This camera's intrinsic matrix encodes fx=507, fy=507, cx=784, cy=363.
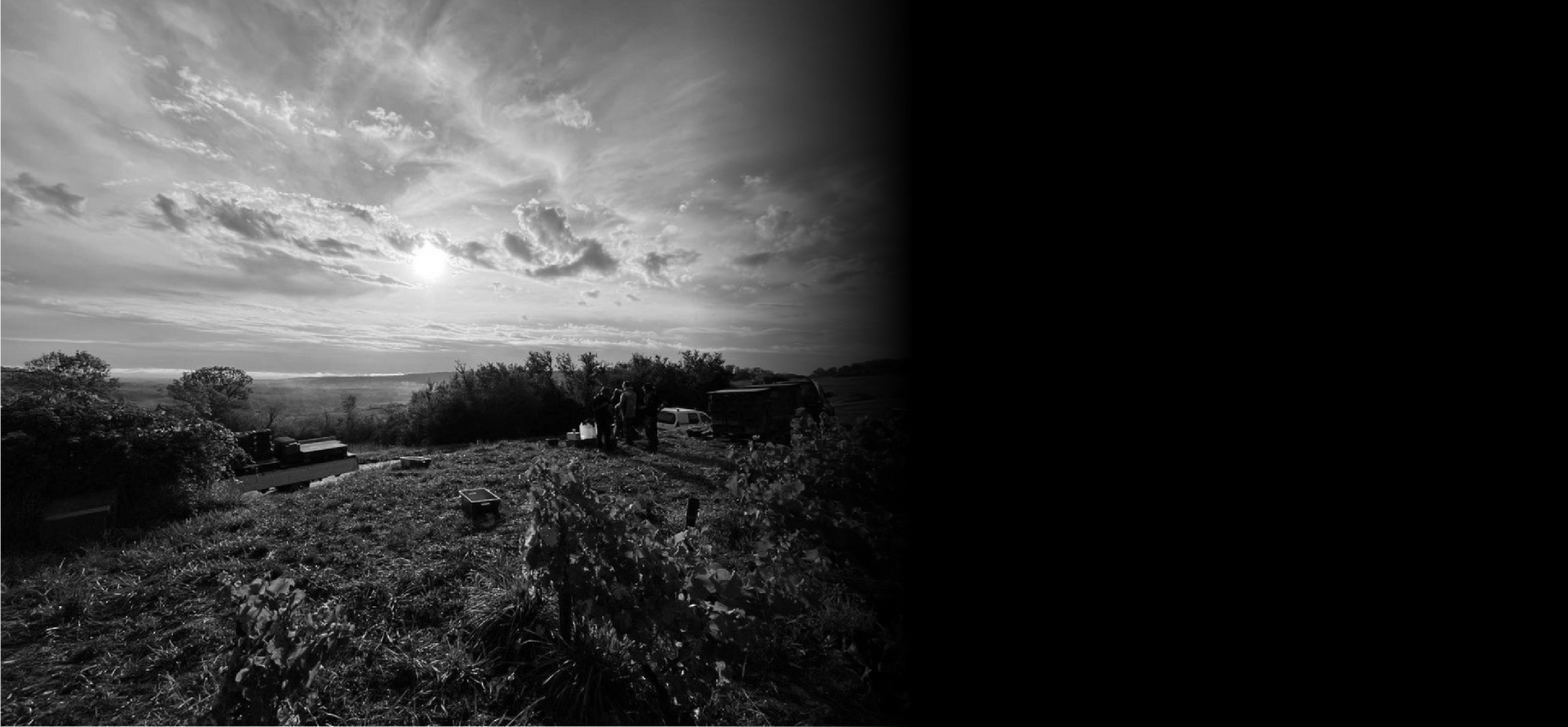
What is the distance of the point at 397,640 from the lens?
3109 millimetres

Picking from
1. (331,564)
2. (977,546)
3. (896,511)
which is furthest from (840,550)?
(331,564)

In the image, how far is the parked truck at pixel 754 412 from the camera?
29.1 ft

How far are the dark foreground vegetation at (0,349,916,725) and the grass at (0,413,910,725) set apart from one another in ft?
0.05

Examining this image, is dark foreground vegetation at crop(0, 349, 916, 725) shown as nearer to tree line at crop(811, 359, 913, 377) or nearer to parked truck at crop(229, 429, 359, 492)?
tree line at crop(811, 359, 913, 377)

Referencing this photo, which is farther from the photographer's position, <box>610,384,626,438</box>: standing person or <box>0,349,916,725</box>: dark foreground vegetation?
<box>610,384,626,438</box>: standing person

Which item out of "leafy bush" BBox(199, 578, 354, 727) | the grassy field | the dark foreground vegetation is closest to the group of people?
the dark foreground vegetation

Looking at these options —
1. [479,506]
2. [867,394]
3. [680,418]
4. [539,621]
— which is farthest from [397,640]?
[680,418]

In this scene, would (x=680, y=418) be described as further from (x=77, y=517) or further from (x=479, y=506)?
(x=77, y=517)

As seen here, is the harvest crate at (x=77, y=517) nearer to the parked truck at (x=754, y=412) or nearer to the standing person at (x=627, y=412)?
the standing person at (x=627, y=412)

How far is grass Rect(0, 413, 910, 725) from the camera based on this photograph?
2.34 m

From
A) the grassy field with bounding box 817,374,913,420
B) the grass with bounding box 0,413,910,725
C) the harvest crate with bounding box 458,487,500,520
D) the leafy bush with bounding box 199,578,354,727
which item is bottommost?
the grass with bounding box 0,413,910,725

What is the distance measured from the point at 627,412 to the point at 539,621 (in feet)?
27.0

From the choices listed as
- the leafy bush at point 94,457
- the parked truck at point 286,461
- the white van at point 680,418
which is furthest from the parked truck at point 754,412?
the leafy bush at point 94,457

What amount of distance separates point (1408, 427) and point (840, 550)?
169cm
